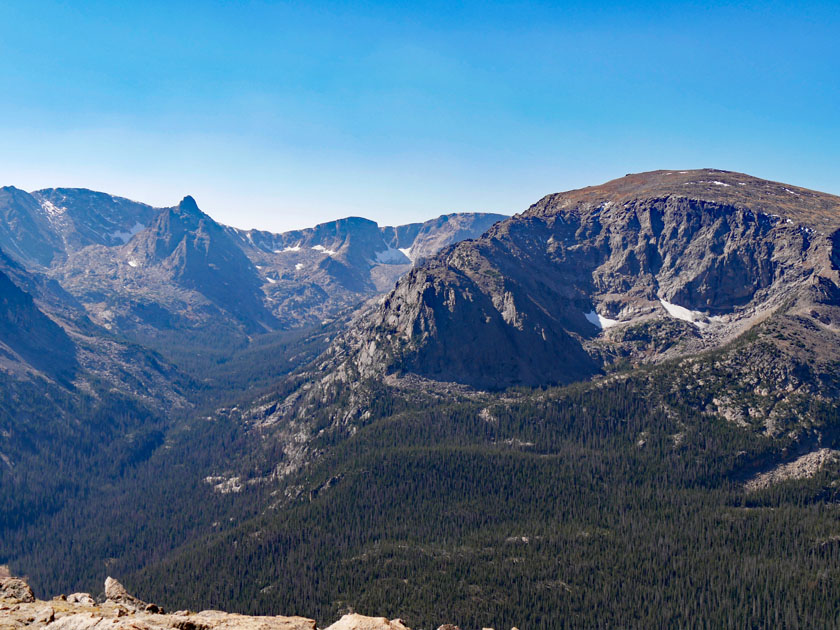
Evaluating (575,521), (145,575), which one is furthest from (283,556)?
(575,521)

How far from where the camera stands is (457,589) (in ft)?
521

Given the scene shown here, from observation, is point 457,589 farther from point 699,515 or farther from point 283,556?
point 699,515

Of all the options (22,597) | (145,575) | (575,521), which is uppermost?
(22,597)

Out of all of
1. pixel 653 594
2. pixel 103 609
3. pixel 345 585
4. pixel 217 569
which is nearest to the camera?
pixel 103 609

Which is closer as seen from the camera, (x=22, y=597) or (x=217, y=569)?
(x=22, y=597)

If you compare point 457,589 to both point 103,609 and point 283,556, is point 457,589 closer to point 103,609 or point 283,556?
point 283,556

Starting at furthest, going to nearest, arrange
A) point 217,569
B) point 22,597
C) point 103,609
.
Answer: point 217,569
point 22,597
point 103,609

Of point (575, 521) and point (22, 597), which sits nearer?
point (22, 597)

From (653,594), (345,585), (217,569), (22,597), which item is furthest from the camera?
(217,569)

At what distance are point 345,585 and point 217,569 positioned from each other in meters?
49.7

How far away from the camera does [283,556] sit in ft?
618

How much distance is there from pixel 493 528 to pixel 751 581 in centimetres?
7655

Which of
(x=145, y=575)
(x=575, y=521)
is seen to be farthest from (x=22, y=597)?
(x=575, y=521)

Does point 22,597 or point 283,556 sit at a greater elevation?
point 22,597
